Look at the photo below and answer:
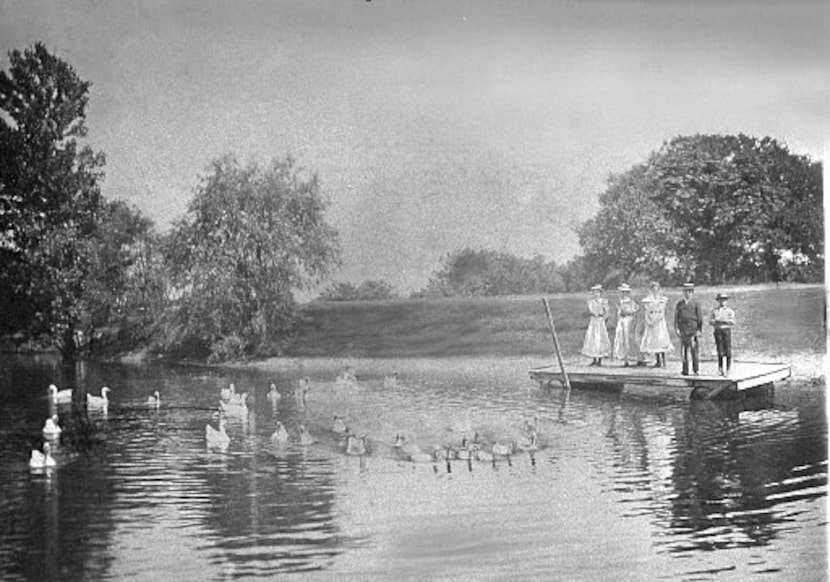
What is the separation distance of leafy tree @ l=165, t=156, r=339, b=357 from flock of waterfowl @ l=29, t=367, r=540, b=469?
0.59 feet

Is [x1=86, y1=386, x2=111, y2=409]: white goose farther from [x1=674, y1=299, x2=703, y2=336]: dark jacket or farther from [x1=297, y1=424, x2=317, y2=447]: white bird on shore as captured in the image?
[x1=674, y1=299, x2=703, y2=336]: dark jacket

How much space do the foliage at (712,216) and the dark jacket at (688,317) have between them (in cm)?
10

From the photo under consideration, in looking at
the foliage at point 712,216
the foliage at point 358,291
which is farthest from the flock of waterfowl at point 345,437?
the foliage at point 712,216

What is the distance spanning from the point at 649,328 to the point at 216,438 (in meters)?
1.57

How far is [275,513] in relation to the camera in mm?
3471

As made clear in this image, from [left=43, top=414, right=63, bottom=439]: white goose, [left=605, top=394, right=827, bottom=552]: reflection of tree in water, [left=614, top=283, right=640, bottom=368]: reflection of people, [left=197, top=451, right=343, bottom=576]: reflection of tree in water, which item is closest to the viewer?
[left=197, top=451, right=343, bottom=576]: reflection of tree in water

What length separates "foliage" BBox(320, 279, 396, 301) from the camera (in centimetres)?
375

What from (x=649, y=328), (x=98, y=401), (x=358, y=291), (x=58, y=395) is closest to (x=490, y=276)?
(x=358, y=291)

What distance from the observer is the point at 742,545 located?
11.9 ft

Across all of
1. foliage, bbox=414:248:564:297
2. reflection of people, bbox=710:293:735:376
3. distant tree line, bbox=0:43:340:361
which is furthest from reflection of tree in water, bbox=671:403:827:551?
distant tree line, bbox=0:43:340:361

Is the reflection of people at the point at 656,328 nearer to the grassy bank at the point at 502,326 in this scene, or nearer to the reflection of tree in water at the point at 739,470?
the grassy bank at the point at 502,326

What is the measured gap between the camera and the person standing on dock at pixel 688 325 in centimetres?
391

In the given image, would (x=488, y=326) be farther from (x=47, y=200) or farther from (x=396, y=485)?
(x=47, y=200)

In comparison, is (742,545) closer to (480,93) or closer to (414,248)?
(414,248)
